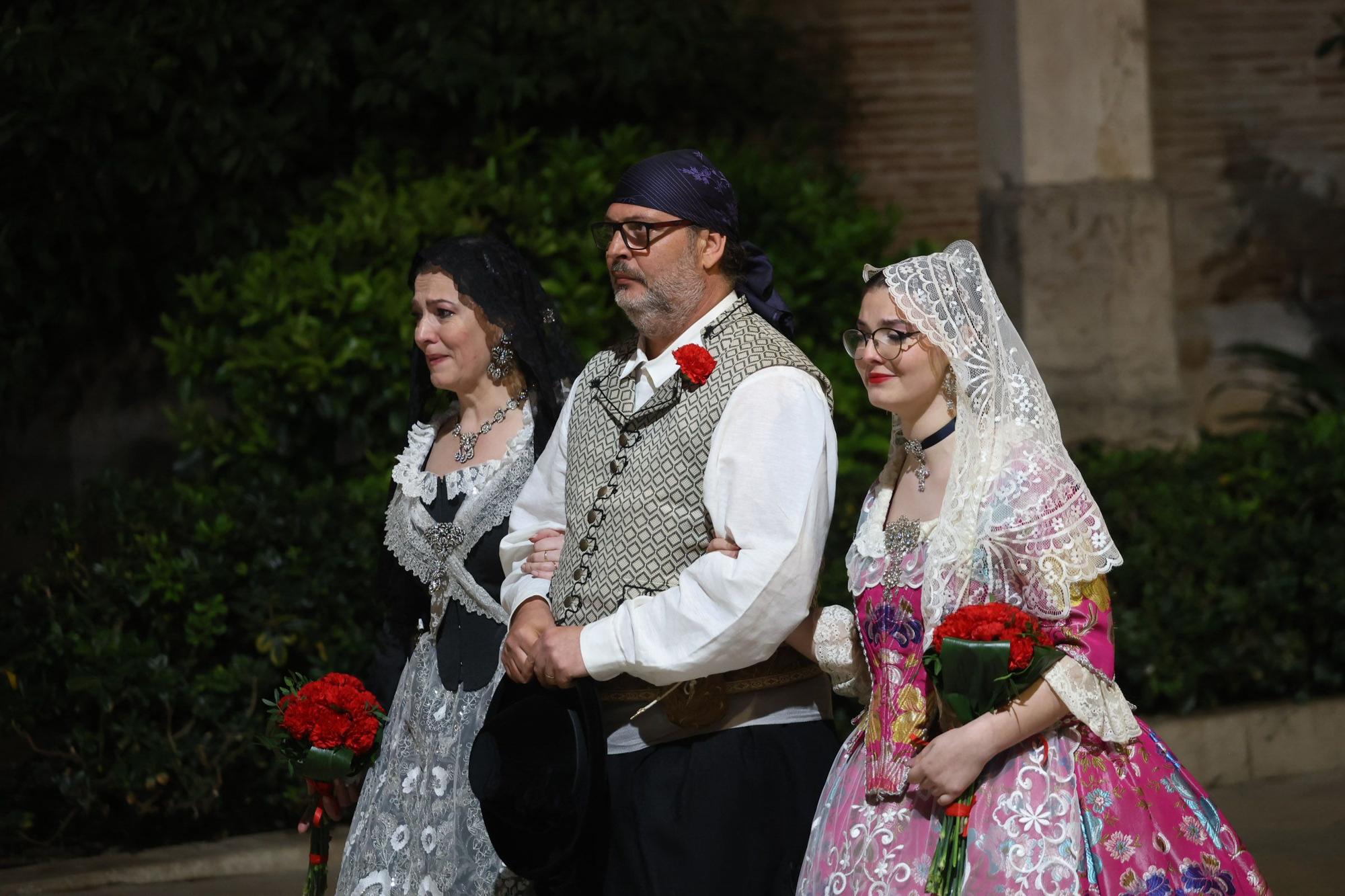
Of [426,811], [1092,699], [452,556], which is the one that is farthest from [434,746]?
[1092,699]

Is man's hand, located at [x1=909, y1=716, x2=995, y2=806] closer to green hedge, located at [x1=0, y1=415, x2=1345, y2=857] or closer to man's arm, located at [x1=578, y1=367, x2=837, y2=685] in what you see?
man's arm, located at [x1=578, y1=367, x2=837, y2=685]

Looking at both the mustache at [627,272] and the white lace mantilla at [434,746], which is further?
the white lace mantilla at [434,746]

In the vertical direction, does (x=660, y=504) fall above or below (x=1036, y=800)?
above

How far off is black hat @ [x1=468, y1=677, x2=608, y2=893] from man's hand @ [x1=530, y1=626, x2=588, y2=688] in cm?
3

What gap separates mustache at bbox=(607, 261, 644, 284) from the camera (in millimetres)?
3152

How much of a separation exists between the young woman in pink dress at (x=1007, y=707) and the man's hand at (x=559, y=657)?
45 centimetres

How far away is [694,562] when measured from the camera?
2.93 metres

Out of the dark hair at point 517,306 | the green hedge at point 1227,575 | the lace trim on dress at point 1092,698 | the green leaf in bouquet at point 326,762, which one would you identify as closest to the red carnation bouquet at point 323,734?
the green leaf in bouquet at point 326,762

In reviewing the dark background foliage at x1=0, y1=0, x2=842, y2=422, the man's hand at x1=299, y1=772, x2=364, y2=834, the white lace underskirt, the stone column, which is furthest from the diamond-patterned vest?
the dark background foliage at x1=0, y1=0, x2=842, y2=422

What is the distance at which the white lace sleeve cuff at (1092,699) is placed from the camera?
274 centimetres

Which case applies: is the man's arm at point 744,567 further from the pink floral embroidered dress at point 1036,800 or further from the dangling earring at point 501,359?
the dangling earring at point 501,359

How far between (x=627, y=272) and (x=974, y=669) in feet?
3.44

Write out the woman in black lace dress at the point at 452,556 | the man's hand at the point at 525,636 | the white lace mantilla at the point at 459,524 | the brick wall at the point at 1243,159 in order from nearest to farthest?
1. the man's hand at the point at 525,636
2. the woman in black lace dress at the point at 452,556
3. the white lace mantilla at the point at 459,524
4. the brick wall at the point at 1243,159

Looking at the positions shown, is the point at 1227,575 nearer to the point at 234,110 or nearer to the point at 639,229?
the point at 639,229
